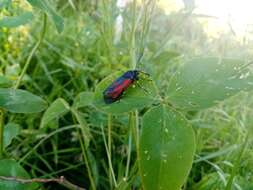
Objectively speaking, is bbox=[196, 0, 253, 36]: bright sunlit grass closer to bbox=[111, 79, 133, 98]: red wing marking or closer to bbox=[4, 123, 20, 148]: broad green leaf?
bbox=[111, 79, 133, 98]: red wing marking

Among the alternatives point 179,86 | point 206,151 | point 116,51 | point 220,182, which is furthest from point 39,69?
point 179,86

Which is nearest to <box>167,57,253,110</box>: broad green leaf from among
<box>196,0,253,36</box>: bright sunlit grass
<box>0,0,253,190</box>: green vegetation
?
<box>0,0,253,190</box>: green vegetation

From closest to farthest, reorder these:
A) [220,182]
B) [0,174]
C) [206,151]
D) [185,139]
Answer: [185,139]
[0,174]
[220,182]
[206,151]

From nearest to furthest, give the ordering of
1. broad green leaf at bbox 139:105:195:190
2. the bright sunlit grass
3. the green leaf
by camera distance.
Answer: broad green leaf at bbox 139:105:195:190
the green leaf
the bright sunlit grass

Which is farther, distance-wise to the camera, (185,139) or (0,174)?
(0,174)

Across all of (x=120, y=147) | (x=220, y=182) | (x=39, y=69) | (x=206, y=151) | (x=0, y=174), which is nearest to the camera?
(x=0, y=174)

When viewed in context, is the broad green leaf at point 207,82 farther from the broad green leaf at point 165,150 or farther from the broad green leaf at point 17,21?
the broad green leaf at point 17,21

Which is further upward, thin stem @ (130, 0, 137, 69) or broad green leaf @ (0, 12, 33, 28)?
broad green leaf @ (0, 12, 33, 28)

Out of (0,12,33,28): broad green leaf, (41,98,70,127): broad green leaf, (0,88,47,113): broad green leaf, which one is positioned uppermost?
(0,12,33,28): broad green leaf

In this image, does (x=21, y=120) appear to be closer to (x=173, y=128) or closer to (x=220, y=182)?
(x=220, y=182)
